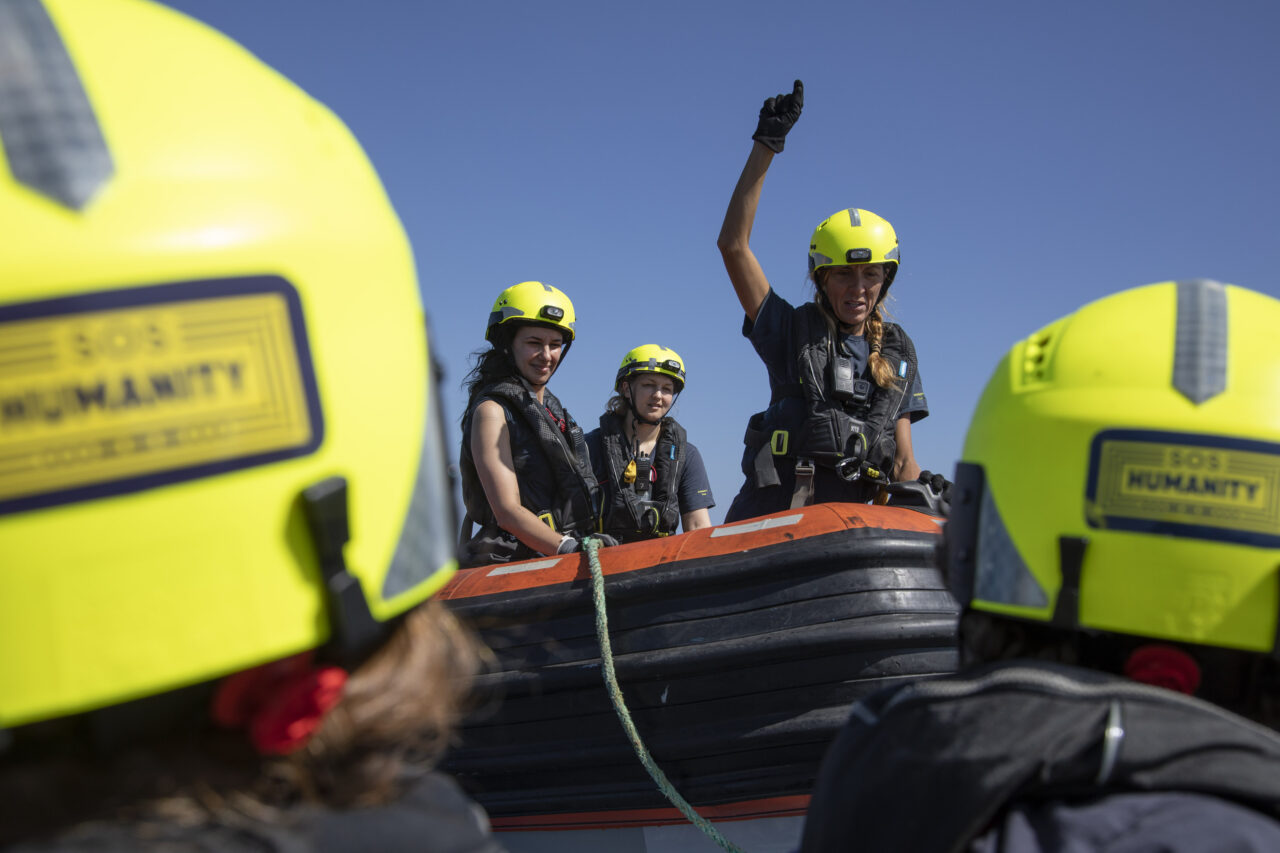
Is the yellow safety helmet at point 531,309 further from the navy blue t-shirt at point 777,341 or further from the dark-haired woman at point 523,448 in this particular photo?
the navy blue t-shirt at point 777,341

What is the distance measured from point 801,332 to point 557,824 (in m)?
2.21

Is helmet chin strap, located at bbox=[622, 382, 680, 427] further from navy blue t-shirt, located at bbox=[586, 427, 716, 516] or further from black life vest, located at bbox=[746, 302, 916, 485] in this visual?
black life vest, located at bbox=[746, 302, 916, 485]

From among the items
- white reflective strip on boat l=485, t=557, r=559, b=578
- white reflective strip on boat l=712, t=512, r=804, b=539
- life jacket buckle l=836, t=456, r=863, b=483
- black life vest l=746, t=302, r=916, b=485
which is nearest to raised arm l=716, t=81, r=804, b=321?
black life vest l=746, t=302, r=916, b=485

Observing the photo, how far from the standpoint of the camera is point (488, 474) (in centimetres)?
425

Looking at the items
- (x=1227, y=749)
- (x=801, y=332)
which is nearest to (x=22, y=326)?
(x=1227, y=749)

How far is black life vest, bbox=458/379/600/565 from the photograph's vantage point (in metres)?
4.48

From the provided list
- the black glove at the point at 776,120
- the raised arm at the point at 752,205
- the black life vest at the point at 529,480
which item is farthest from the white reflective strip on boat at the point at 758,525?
the black glove at the point at 776,120

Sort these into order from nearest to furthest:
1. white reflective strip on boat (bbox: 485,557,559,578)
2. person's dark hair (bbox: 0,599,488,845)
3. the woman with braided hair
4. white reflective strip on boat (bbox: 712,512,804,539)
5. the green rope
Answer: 1. person's dark hair (bbox: 0,599,488,845)
2. the green rope
3. white reflective strip on boat (bbox: 712,512,804,539)
4. white reflective strip on boat (bbox: 485,557,559,578)
5. the woman with braided hair

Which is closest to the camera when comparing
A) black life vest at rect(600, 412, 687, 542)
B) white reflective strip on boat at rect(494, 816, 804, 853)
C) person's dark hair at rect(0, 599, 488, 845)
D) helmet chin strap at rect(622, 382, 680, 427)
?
person's dark hair at rect(0, 599, 488, 845)

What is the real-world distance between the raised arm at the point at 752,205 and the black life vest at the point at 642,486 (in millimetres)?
1897

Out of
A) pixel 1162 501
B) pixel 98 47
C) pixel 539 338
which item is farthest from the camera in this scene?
pixel 539 338

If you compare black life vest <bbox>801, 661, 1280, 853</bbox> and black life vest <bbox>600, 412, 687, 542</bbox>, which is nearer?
black life vest <bbox>801, 661, 1280, 853</bbox>

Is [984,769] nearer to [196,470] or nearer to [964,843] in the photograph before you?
[964,843]

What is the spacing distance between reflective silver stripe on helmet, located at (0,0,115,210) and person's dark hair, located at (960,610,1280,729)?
1.25 metres
